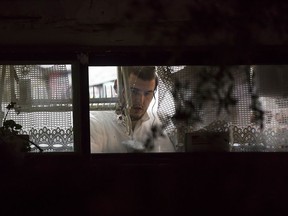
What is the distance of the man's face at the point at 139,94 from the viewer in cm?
237

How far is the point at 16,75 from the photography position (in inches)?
93.9

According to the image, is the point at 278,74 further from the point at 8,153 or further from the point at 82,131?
the point at 8,153

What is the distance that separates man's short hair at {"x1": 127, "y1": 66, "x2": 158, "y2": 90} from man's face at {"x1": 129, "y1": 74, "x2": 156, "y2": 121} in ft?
0.06

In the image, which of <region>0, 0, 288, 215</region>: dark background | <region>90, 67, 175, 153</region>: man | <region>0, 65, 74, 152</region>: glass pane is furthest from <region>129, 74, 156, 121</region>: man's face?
<region>0, 65, 74, 152</region>: glass pane

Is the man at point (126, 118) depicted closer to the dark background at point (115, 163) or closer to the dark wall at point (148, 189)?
the dark background at point (115, 163)

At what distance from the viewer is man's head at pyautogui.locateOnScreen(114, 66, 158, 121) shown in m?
2.37

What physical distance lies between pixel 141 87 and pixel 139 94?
41 millimetres

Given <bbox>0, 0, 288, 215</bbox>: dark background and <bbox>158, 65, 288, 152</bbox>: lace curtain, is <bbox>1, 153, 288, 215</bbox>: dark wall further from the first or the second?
<bbox>158, 65, 288, 152</bbox>: lace curtain

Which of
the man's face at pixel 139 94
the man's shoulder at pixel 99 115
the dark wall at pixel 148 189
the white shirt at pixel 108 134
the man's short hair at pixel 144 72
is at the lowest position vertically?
the dark wall at pixel 148 189

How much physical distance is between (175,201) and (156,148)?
0.36 m

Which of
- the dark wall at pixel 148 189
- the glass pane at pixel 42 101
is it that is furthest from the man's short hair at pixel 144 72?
the dark wall at pixel 148 189

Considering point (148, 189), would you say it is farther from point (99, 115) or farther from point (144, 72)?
point (144, 72)
